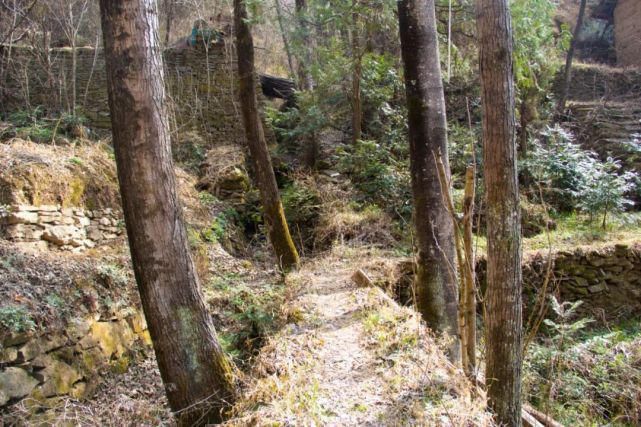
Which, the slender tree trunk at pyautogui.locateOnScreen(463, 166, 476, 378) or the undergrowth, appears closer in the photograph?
the slender tree trunk at pyautogui.locateOnScreen(463, 166, 476, 378)

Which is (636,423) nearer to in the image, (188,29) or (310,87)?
(310,87)

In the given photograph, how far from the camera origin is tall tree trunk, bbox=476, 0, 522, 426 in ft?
10.6

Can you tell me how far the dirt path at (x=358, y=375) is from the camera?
2910 mm

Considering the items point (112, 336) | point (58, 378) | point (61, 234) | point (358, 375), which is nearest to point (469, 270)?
point (358, 375)

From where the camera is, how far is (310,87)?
13.3m

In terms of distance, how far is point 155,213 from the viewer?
134 inches

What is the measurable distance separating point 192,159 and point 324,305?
728cm

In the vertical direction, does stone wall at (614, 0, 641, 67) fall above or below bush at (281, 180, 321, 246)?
above

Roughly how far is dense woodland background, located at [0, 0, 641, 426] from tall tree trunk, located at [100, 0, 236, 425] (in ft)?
0.05

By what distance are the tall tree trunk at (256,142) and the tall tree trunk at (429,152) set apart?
291 centimetres

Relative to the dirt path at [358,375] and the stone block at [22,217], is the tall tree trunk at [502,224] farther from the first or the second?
the stone block at [22,217]

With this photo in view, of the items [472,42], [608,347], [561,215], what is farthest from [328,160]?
[608,347]

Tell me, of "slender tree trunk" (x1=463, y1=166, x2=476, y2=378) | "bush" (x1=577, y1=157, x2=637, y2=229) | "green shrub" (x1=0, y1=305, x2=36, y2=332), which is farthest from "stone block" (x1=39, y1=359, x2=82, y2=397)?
"bush" (x1=577, y1=157, x2=637, y2=229)

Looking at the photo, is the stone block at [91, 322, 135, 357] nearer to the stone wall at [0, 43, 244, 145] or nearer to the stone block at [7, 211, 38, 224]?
the stone block at [7, 211, 38, 224]
